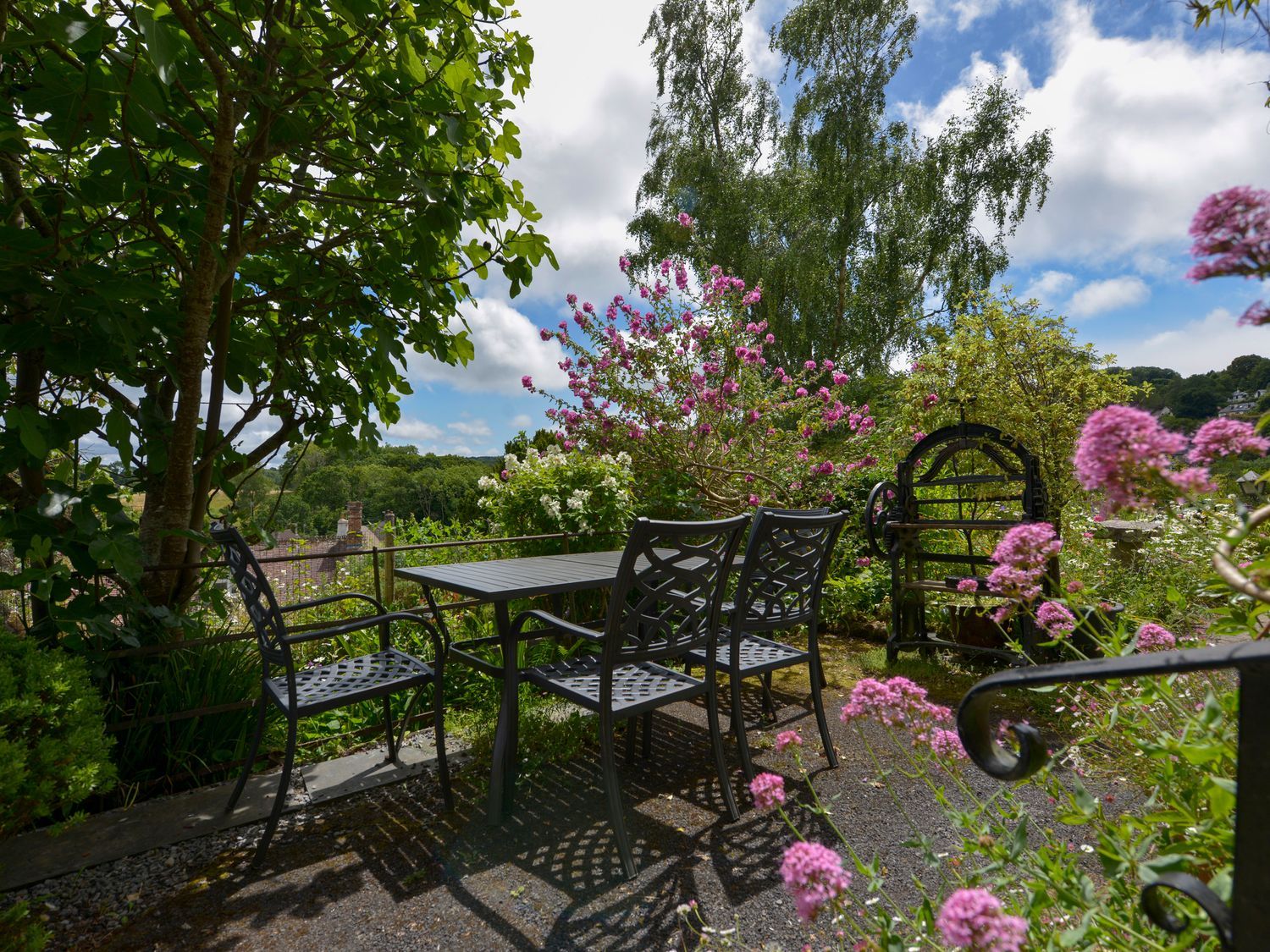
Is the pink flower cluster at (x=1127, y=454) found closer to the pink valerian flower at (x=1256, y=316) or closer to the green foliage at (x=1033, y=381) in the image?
the pink valerian flower at (x=1256, y=316)

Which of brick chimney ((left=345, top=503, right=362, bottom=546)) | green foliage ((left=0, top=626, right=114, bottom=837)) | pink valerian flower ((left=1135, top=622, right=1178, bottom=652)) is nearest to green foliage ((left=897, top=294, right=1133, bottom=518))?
pink valerian flower ((left=1135, top=622, right=1178, bottom=652))

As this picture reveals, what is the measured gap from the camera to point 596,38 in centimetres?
610

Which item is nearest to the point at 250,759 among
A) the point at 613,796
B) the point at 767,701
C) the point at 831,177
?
the point at 613,796

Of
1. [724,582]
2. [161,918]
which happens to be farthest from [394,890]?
[724,582]

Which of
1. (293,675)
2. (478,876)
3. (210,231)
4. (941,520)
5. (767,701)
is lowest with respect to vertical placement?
(478,876)

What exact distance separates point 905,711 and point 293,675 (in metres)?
1.86

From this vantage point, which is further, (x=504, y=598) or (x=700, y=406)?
(x=700, y=406)

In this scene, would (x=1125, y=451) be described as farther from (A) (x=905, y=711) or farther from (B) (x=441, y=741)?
(B) (x=441, y=741)

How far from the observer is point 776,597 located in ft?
8.48

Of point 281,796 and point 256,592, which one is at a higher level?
point 256,592

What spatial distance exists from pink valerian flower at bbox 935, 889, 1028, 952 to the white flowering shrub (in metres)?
3.85

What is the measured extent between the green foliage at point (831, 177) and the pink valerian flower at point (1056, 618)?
11.8 meters

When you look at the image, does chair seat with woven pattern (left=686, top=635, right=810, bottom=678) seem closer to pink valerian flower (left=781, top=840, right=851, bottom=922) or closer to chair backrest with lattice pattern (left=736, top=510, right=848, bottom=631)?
chair backrest with lattice pattern (left=736, top=510, right=848, bottom=631)

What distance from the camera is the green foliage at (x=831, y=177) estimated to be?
41.5ft
